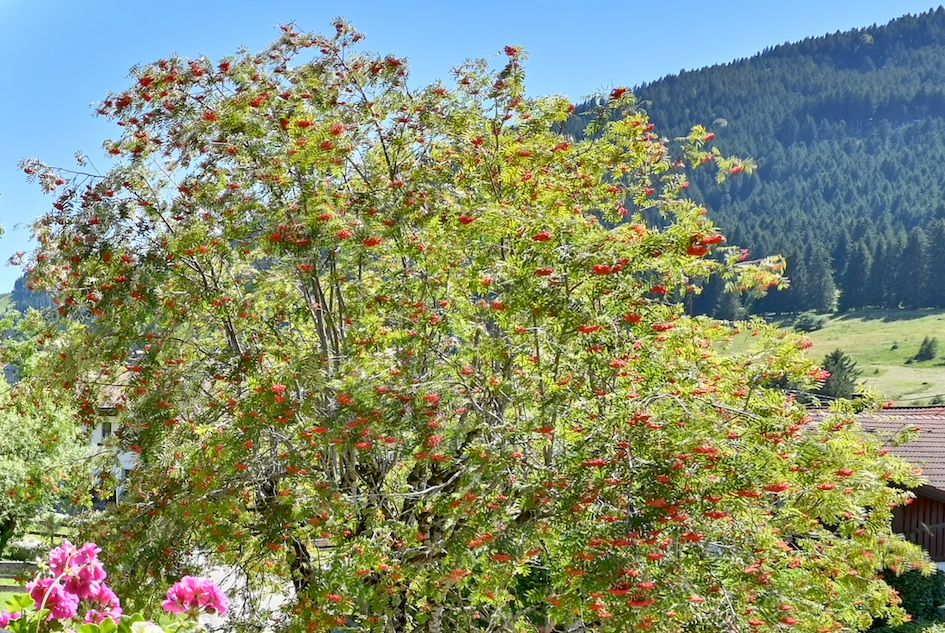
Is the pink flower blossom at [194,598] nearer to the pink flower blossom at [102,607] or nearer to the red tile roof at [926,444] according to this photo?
the pink flower blossom at [102,607]

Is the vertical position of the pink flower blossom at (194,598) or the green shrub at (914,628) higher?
the pink flower blossom at (194,598)

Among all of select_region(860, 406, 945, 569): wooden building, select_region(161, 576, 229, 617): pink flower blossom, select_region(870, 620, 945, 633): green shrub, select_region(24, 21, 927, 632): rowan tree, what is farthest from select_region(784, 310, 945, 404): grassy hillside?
select_region(161, 576, 229, 617): pink flower blossom

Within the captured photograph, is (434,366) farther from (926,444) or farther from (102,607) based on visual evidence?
(926,444)

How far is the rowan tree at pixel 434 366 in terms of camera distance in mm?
5758

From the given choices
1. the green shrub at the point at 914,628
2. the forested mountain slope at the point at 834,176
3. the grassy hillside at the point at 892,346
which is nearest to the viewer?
the green shrub at the point at 914,628

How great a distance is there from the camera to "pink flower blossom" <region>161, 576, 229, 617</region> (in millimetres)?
3039

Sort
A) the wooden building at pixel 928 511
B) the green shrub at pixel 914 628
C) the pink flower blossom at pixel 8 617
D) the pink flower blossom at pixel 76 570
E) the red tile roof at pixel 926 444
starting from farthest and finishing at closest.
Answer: the red tile roof at pixel 926 444 < the wooden building at pixel 928 511 < the green shrub at pixel 914 628 < the pink flower blossom at pixel 76 570 < the pink flower blossom at pixel 8 617

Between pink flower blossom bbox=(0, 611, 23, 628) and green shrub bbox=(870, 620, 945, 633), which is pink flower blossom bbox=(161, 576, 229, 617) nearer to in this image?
pink flower blossom bbox=(0, 611, 23, 628)

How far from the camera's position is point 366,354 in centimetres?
734

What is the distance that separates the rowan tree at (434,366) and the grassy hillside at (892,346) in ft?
Answer: 204

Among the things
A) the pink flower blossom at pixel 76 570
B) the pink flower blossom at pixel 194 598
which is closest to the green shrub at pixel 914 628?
the pink flower blossom at pixel 194 598

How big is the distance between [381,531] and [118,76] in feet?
15.4

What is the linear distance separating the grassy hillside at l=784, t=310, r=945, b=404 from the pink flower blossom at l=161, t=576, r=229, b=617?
67.2 meters

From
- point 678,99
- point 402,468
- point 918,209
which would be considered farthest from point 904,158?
point 402,468
